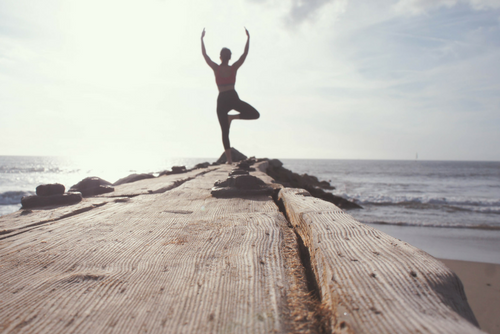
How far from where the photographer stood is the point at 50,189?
80.4 inches

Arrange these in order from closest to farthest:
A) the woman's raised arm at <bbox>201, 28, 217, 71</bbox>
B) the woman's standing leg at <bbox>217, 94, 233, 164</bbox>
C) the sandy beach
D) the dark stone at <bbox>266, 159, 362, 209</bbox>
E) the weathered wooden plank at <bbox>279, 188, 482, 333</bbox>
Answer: the weathered wooden plank at <bbox>279, 188, 482, 333</bbox>, the sandy beach, the woman's raised arm at <bbox>201, 28, 217, 71</bbox>, the woman's standing leg at <bbox>217, 94, 233, 164</bbox>, the dark stone at <bbox>266, 159, 362, 209</bbox>

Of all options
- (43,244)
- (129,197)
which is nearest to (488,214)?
(129,197)

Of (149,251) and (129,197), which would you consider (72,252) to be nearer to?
(149,251)

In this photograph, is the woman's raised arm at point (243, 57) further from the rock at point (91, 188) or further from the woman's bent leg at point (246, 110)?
the rock at point (91, 188)

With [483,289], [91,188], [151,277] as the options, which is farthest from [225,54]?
[483,289]

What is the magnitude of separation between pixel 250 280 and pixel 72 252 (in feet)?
2.18

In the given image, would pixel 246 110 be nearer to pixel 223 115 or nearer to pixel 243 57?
pixel 223 115

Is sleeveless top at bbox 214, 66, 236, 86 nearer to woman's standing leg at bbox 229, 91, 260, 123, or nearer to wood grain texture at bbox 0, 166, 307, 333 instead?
woman's standing leg at bbox 229, 91, 260, 123

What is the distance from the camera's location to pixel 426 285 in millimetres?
623

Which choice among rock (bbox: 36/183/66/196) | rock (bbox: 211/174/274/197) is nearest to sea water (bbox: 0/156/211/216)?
rock (bbox: 36/183/66/196)

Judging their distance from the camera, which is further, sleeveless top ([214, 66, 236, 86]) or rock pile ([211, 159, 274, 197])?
sleeveless top ([214, 66, 236, 86])

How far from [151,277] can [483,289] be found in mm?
5653

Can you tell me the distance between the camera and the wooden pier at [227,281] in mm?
562

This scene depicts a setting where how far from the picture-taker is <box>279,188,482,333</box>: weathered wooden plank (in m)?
0.50
